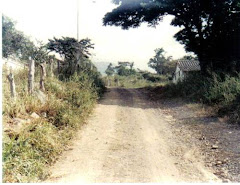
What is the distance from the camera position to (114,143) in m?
7.08

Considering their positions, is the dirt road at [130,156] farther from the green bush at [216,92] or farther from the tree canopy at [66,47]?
the tree canopy at [66,47]

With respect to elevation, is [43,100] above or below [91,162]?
above

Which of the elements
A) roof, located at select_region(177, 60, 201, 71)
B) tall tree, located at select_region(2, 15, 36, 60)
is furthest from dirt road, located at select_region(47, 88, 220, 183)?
tall tree, located at select_region(2, 15, 36, 60)

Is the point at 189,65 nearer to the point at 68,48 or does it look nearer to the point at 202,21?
the point at 202,21

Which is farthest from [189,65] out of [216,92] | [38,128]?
[38,128]

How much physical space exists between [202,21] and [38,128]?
46.9 ft

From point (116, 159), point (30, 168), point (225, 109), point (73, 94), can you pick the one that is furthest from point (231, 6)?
point (30, 168)

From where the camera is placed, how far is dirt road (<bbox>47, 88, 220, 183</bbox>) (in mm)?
4965

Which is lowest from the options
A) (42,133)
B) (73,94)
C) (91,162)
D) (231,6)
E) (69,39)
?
(91,162)

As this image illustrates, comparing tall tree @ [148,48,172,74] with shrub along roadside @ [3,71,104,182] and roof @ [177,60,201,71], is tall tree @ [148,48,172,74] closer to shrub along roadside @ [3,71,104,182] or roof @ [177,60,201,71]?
roof @ [177,60,201,71]

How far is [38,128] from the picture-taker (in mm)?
6441

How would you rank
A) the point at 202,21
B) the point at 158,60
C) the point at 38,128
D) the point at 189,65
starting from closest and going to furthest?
1. the point at 38,128
2. the point at 202,21
3. the point at 189,65
4. the point at 158,60

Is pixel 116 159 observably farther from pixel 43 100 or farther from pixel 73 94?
pixel 73 94

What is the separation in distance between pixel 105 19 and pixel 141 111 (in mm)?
9484
